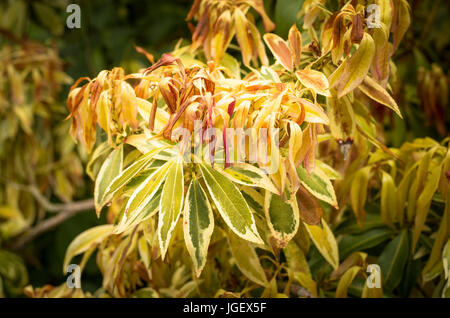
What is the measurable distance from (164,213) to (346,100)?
268mm

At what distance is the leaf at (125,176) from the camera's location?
0.53 m

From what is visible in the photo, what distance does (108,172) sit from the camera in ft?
2.03

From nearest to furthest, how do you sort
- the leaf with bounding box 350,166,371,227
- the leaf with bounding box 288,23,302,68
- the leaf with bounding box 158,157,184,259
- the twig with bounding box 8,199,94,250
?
the leaf with bounding box 158,157,184,259 < the leaf with bounding box 288,23,302,68 < the leaf with bounding box 350,166,371,227 < the twig with bounding box 8,199,94,250

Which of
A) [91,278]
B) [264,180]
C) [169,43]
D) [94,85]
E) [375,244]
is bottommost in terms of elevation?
[91,278]

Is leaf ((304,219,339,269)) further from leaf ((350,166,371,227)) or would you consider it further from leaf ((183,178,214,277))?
leaf ((183,178,214,277))

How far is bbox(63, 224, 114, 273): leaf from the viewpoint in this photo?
76 centimetres

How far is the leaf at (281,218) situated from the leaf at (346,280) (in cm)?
16

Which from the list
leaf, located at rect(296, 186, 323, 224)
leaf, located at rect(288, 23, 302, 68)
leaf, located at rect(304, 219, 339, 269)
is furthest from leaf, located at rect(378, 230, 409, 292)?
leaf, located at rect(288, 23, 302, 68)

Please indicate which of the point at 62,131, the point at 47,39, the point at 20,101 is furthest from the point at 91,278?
the point at 47,39

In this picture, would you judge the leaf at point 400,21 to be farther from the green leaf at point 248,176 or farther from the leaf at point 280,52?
the green leaf at point 248,176

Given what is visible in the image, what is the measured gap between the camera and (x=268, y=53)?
2.72 ft

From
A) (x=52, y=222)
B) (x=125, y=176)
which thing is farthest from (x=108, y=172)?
(x=52, y=222)

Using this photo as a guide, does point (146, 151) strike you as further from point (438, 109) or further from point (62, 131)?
point (62, 131)

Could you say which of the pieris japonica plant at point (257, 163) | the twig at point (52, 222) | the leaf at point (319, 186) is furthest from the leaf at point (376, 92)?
the twig at point (52, 222)
